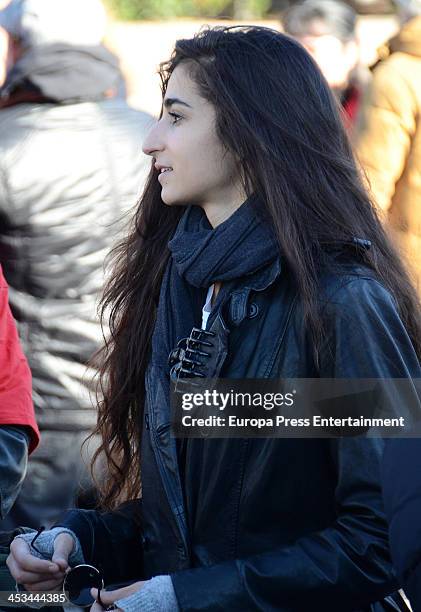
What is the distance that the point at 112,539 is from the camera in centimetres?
251

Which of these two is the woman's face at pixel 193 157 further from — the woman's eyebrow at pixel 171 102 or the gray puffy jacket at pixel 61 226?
the gray puffy jacket at pixel 61 226

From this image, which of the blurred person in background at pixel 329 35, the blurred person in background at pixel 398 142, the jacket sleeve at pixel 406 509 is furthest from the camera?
the blurred person in background at pixel 329 35

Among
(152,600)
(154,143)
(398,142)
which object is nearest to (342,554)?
(152,600)

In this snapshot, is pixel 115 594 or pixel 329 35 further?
pixel 329 35

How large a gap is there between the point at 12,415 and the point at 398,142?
213 centimetres

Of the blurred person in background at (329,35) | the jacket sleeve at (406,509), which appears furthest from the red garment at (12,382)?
the blurred person in background at (329,35)

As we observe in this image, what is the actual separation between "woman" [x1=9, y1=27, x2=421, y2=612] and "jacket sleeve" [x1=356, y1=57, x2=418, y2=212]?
76.1 inches

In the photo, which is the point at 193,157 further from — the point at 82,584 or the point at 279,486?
the point at 82,584

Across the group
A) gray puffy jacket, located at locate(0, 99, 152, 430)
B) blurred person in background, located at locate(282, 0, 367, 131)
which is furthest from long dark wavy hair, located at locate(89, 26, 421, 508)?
blurred person in background, located at locate(282, 0, 367, 131)

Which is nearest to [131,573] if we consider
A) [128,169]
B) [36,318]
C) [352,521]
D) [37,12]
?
[352,521]

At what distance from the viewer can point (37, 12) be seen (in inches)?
162

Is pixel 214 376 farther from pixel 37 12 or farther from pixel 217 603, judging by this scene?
pixel 37 12

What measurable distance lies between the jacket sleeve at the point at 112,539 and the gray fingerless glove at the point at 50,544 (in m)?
0.02

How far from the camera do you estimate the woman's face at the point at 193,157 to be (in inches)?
94.5
